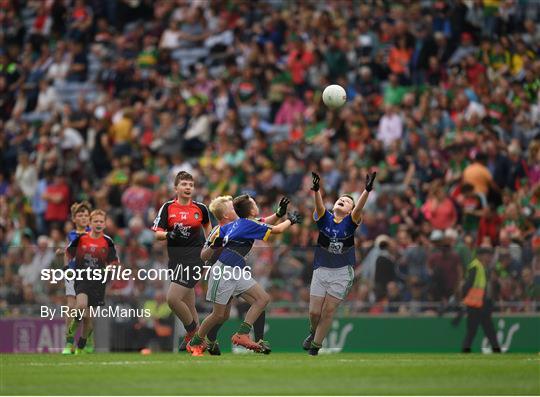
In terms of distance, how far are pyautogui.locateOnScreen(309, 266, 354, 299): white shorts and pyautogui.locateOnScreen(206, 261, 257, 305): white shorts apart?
1.15 metres

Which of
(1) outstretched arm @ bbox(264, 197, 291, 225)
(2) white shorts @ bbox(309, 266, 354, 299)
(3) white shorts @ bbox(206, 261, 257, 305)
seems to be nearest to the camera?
(1) outstretched arm @ bbox(264, 197, 291, 225)

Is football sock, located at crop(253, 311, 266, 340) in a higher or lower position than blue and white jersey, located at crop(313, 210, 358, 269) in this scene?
lower

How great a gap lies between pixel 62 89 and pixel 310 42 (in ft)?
25.2

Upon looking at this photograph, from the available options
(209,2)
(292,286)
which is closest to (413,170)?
(292,286)

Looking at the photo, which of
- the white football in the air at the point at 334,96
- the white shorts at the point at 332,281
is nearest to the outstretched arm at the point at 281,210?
the white shorts at the point at 332,281

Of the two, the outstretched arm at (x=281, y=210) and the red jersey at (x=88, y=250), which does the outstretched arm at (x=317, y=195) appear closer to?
the outstretched arm at (x=281, y=210)

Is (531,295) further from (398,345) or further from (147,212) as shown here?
(147,212)

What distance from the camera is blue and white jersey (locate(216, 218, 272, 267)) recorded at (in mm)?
18516

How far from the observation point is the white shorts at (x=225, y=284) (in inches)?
724

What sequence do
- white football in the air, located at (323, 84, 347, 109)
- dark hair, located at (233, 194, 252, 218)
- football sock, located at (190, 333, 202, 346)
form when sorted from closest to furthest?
dark hair, located at (233, 194, 252, 218) → football sock, located at (190, 333, 202, 346) → white football in the air, located at (323, 84, 347, 109)

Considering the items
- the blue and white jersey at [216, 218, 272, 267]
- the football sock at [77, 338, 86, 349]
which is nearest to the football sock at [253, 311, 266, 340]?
the blue and white jersey at [216, 218, 272, 267]

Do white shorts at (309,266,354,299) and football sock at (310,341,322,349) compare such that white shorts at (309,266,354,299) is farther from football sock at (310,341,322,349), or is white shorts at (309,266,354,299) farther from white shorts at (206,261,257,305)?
white shorts at (206,261,257,305)

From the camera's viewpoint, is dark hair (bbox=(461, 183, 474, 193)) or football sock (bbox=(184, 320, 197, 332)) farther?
dark hair (bbox=(461, 183, 474, 193))

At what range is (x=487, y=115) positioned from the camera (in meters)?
26.2
